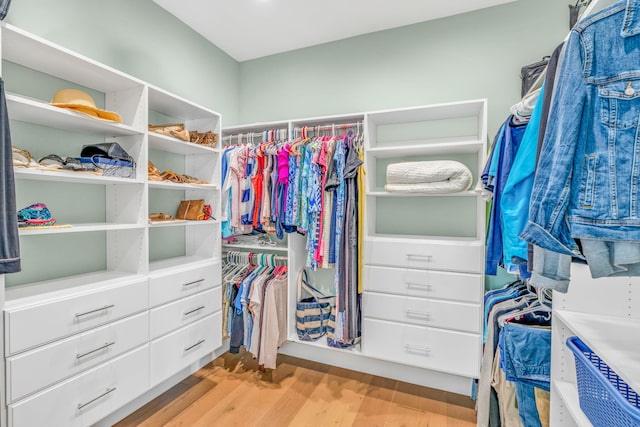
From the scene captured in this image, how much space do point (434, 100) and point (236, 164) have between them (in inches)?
64.0

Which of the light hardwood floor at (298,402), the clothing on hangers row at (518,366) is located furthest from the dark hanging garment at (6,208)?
the clothing on hangers row at (518,366)

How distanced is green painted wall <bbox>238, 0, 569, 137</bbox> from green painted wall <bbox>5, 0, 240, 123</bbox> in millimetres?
354

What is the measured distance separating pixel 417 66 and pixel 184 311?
2.48 m

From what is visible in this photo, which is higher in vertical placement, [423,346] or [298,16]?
[298,16]

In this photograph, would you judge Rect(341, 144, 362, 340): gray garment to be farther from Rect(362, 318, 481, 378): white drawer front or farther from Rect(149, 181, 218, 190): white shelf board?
Rect(149, 181, 218, 190): white shelf board

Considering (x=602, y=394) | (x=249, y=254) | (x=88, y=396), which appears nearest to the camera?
(x=602, y=394)

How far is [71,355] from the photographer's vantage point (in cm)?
Result: 141

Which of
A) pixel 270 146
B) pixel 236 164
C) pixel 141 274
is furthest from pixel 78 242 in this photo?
pixel 270 146

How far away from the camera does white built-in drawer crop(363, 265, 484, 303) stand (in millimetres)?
1923

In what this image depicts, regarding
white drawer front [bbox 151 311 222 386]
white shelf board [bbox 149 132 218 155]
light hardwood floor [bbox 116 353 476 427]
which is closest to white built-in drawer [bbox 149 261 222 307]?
white drawer front [bbox 151 311 222 386]

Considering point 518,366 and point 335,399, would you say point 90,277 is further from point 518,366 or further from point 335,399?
point 518,366

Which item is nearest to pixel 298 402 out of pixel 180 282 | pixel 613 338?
pixel 180 282

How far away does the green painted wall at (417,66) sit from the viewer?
2.17 meters

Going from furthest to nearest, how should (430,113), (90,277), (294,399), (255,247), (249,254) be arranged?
(249,254), (255,247), (430,113), (294,399), (90,277)
